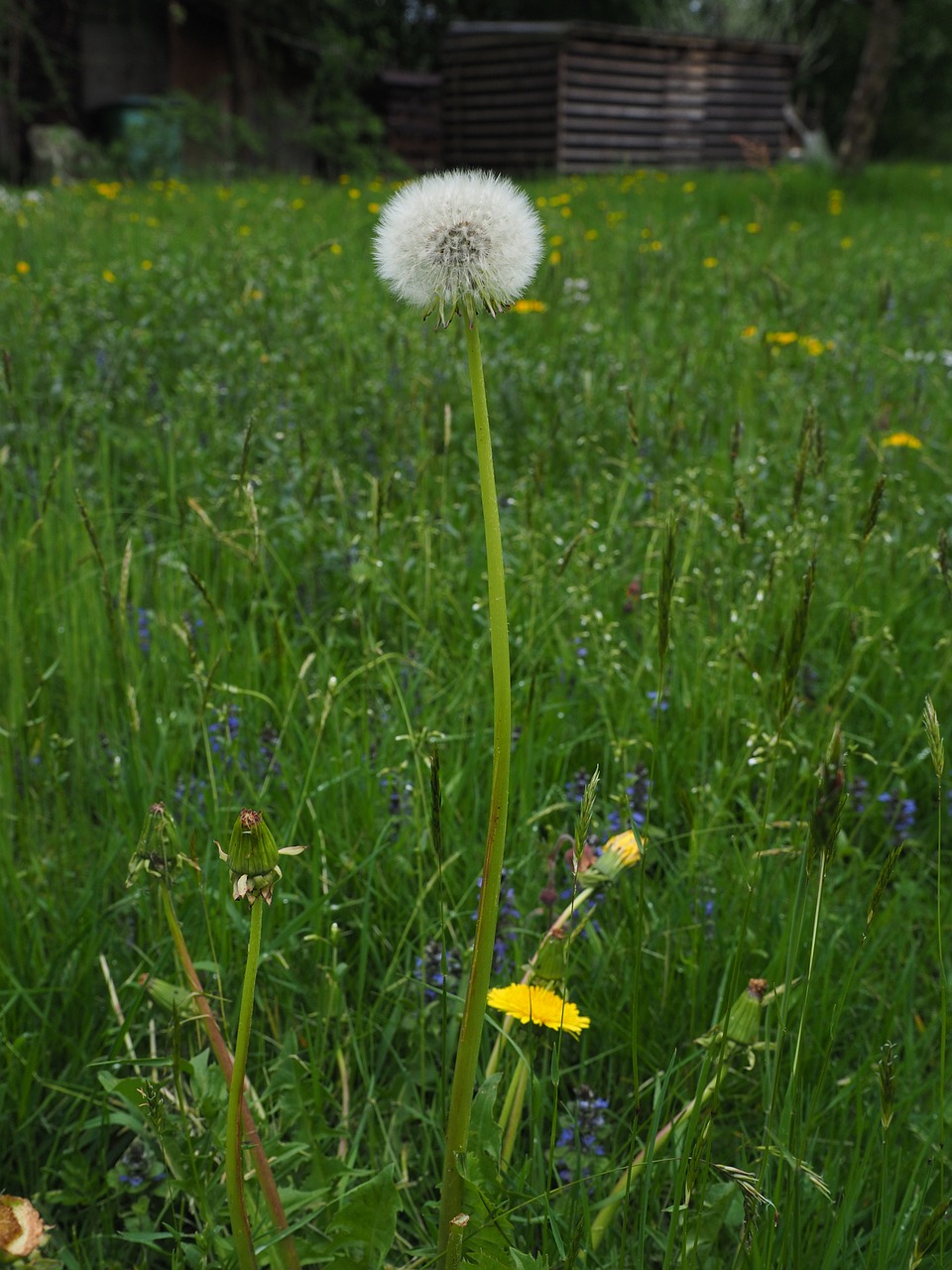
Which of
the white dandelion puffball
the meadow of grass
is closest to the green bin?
the meadow of grass

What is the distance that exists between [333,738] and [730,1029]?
2.85 ft

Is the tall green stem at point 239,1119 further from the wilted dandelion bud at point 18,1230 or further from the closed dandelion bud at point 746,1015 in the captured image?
the closed dandelion bud at point 746,1015

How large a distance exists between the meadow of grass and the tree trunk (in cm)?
957

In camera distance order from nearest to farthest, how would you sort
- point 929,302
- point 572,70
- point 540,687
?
1. point 540,687
2. point 929,302
3. point 572,70

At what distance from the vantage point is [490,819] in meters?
0.84

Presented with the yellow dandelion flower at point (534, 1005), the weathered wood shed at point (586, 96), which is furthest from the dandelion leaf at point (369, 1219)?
the weathered wood shed at point (586, 96)

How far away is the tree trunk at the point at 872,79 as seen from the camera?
11.5 metres

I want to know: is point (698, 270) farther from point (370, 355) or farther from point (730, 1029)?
point (730, 1029)

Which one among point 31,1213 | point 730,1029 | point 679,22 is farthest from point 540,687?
point 679,22

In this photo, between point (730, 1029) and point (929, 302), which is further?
point (929, 302)

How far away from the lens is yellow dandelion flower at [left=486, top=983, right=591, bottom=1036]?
110 centimetres

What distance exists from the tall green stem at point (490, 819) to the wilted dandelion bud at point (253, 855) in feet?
0.50

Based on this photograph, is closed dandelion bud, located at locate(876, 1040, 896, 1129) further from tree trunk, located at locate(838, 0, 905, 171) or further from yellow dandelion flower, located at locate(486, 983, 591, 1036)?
tree trunk, located at locate(838, 0, 905, 171)

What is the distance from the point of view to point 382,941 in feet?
4.99
